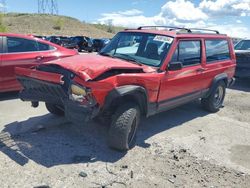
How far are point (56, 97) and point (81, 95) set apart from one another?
1.89ft

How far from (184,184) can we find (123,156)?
1.00 m

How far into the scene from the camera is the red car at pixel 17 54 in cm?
674

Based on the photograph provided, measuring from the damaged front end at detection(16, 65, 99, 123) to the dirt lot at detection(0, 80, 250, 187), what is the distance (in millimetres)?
643

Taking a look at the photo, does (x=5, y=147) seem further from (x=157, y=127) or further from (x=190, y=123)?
(x=190, y=123)

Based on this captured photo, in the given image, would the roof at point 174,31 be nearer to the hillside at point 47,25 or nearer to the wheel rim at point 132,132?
the wheel rim at point 132,132

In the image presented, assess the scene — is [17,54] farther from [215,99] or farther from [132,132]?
[215,99]

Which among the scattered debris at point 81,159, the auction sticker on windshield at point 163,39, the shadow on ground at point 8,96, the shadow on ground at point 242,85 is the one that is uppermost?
the auction sticker on windshield at point 163,39

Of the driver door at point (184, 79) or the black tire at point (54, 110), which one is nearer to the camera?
the driver door at point (184, 79)

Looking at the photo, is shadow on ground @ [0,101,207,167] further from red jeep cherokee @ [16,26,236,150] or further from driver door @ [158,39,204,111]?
driver door @ [158,39,204,111]

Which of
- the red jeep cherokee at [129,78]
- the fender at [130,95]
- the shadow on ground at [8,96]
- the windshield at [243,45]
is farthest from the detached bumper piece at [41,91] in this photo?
the windshield at [243,45]

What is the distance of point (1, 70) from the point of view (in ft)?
21.8

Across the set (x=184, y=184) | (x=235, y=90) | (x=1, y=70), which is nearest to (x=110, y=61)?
(x=184, y=184)

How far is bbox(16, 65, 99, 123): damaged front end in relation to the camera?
157 inches

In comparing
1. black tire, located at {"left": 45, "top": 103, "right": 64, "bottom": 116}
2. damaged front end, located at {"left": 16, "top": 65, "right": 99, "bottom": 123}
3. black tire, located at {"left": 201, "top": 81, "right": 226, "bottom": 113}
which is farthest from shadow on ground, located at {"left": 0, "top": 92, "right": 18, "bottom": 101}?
black tire, located at {"left": 201, "top": 81, "right": 226, "bottom": 113}
